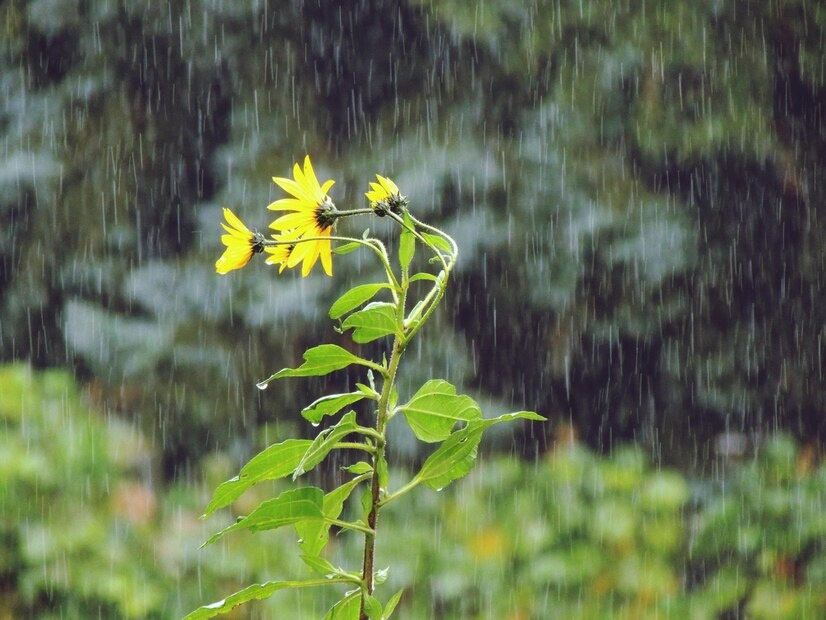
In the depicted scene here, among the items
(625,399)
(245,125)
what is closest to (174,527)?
(245,125)

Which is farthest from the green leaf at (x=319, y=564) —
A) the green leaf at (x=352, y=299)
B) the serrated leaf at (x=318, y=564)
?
the green leaf at (x=352, y=299)

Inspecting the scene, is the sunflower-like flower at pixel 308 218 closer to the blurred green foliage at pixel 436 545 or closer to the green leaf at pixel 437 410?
the green leaf at pixel 437 410

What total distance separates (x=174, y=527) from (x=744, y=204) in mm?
1641

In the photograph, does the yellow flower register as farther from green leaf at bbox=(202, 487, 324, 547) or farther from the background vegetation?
the background vegetation

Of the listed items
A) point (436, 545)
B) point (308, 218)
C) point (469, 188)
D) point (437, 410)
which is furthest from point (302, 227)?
point (469, 188)

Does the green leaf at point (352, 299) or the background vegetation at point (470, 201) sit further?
the background vegetation at point (470, 201)

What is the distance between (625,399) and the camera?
257 cm

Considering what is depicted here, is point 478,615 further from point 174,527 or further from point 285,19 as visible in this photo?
point 285,19

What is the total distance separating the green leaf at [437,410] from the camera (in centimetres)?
44


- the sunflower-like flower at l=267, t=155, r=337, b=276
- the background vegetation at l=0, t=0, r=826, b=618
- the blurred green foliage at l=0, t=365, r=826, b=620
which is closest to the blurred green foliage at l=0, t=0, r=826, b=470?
the background vegetation at l=0, t=0, r=826, b=618

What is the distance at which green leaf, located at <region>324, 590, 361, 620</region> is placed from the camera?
0.42 meters

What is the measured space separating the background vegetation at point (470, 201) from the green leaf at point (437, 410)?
169 cm

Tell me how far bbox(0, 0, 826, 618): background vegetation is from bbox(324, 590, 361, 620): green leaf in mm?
1708

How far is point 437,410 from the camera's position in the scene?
0.44 metres
